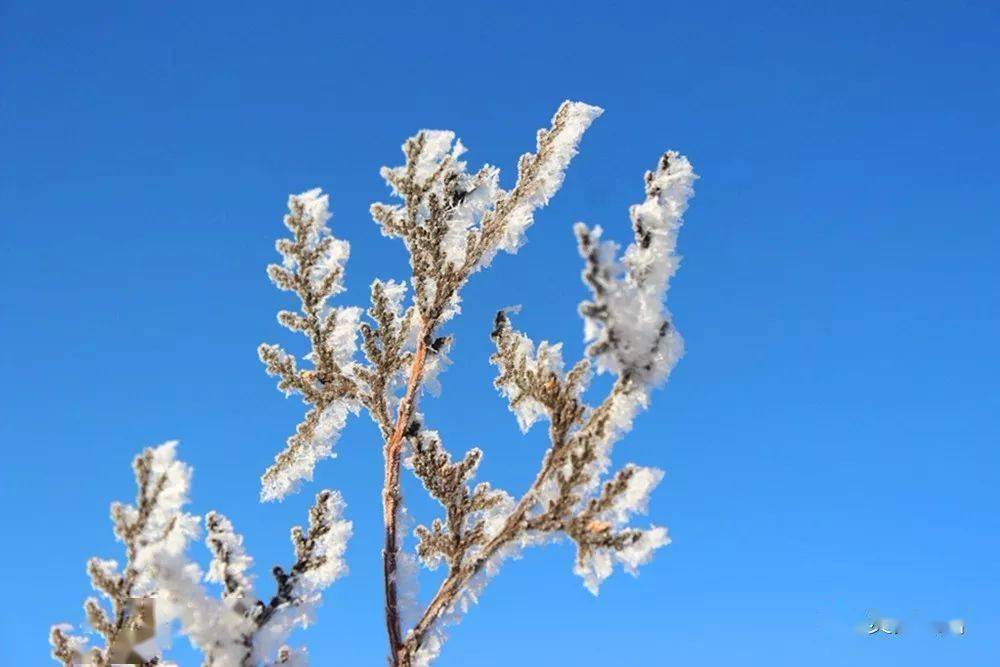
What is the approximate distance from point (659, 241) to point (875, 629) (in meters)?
9.45

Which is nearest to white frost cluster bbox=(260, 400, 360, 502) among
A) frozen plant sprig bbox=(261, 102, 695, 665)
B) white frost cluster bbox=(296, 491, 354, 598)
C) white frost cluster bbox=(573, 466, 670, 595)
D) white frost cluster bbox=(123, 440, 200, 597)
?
frozen plant sprig bbox=(261, 102, 695, 665)

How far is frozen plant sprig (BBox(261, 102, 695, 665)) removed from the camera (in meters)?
3.56

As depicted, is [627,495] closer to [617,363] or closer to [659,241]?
[617,363]

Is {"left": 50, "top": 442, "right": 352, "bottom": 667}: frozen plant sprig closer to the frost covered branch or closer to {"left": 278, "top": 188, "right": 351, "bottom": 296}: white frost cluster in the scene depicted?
the frost covered branch

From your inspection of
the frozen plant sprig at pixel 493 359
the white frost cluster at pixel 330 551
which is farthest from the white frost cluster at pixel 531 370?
the white frost cluster at pixel 330 551

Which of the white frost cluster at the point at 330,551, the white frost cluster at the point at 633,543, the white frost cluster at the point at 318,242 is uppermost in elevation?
the white frost cluster at the point at 318,242

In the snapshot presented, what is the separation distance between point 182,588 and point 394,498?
150 centimetres

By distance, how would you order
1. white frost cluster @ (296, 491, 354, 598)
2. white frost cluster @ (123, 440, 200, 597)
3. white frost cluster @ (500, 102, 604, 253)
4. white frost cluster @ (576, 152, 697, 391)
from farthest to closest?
white frost cluster @ (500, 102, 604, 253)
white frost cluster @ (296, 491, 354, 598)
white frost cluster @ (123, 440, 200, 597)
white frost cluster @ (576, 152, 697, 391)

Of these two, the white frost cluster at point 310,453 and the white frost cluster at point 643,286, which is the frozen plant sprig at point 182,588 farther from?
the white frost cluster at point 643,286

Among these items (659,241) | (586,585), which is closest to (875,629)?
(586,585)

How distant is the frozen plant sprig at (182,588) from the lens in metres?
3.52

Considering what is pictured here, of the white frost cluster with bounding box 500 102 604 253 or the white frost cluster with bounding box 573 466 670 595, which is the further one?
the white frost cluster with bounding box 500 102 604 253

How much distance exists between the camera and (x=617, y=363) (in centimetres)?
348

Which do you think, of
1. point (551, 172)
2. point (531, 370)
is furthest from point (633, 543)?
point (551, 172)
